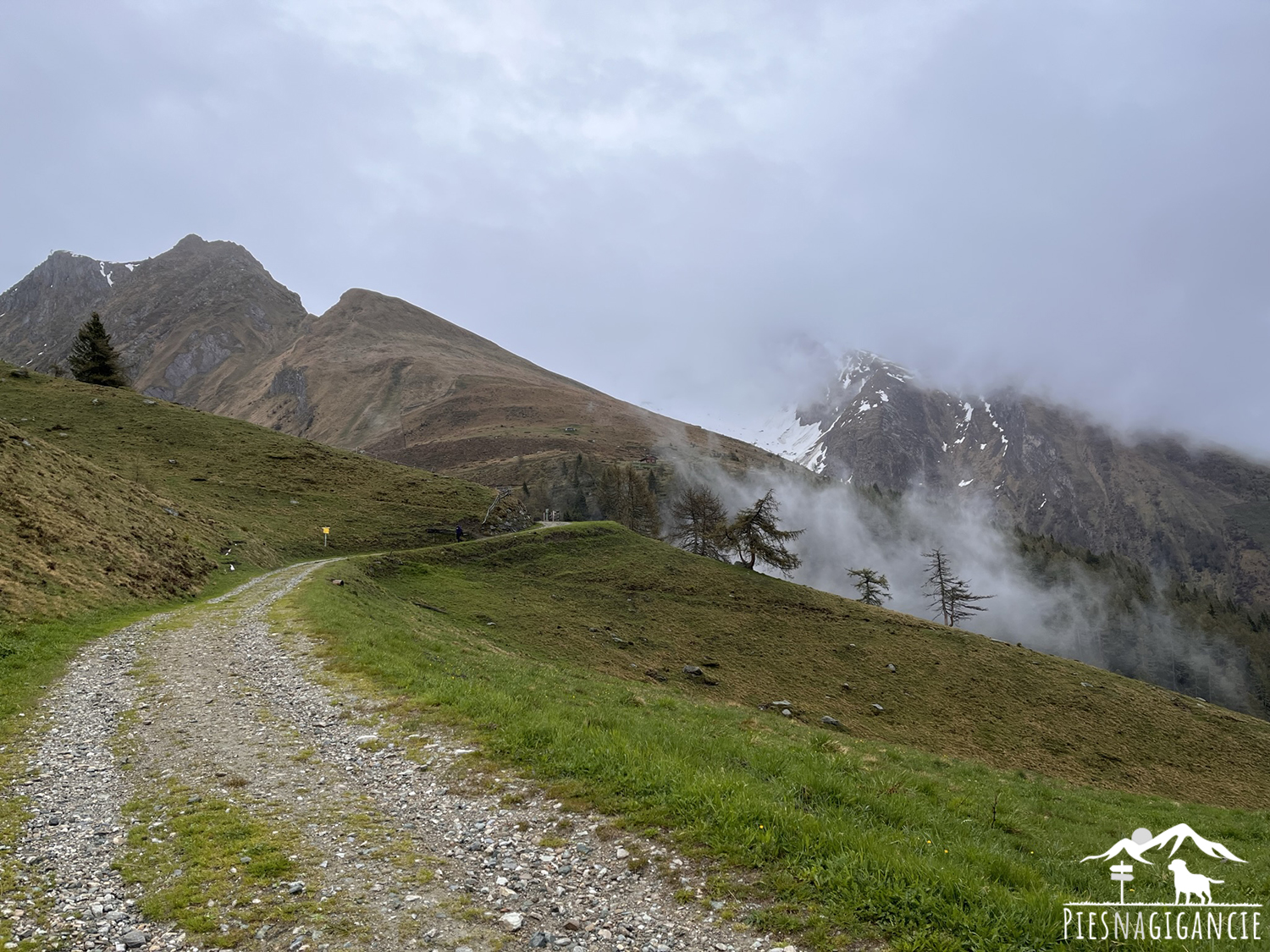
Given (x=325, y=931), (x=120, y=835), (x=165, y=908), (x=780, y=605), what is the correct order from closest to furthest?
(x=325, y=931) < (x=165, y=908) < (x=120, y=835) < (x=780, y=605)

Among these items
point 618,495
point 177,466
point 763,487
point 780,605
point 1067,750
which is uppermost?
point 763,487

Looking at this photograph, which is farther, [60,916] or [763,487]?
[763,487]

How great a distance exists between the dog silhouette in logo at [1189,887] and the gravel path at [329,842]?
19.3 ft

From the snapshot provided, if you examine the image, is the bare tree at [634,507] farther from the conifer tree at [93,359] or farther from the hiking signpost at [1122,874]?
the hiking signpost at [1122,874]

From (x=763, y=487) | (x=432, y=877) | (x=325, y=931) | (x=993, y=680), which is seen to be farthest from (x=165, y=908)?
(x=763, y=487)

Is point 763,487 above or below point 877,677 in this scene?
above

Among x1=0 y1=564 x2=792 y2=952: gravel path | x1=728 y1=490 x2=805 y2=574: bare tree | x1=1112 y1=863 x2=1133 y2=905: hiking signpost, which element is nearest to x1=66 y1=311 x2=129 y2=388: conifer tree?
x1=728 y1=490 x2=805 y2=574: bare tree

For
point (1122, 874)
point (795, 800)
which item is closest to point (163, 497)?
point (795, 800)

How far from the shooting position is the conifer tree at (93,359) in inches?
3423

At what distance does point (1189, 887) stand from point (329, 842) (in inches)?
471

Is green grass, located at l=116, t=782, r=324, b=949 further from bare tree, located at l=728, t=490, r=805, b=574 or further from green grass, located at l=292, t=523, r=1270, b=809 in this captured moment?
bare tree, located at l=728, t=490, r=805, b=574

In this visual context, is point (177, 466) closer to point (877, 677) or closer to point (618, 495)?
point (618, 495)

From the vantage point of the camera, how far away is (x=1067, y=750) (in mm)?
38969

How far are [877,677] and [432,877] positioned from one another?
4463cm
